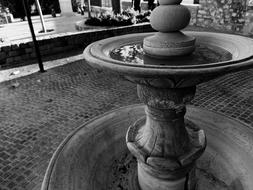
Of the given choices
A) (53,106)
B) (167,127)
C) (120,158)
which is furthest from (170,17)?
(53,106)

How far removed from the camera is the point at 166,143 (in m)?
2.37

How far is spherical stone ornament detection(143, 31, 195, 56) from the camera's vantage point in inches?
73.5

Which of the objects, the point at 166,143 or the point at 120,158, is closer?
the point at 166,143

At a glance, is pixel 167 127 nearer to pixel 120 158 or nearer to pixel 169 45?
pixel 169 45

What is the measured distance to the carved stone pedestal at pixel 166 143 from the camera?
204 centimetres

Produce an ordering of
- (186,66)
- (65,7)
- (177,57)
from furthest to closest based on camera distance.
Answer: (65,7) → (177,57) → (186,66)

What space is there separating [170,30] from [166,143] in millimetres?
1184

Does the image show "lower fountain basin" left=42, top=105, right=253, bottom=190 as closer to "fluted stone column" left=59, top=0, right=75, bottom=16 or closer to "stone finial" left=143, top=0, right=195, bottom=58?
"stone finial" left=143, top=0, right=195, bottom=58

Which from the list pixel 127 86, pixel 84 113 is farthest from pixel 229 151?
pixel 127 86

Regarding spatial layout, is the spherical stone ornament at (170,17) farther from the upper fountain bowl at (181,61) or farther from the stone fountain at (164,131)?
the upper fountain bowl at (181,61)

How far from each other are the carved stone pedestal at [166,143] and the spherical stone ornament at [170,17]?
550mm

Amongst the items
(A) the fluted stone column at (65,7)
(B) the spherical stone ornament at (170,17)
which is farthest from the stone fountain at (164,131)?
(A) the fluted stone column at (65,7)

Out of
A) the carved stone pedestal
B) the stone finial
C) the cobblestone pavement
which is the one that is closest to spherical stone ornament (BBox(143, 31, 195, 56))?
the stone finial

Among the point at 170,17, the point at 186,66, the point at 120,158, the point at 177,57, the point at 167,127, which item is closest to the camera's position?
the point at 186,66
